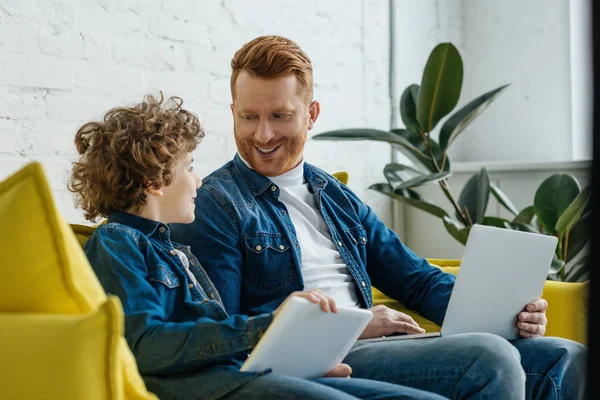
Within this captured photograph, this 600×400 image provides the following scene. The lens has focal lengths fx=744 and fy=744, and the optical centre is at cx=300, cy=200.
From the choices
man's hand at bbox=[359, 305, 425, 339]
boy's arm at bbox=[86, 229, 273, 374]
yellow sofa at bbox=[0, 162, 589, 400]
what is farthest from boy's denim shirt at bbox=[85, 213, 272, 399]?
man's hand at bbox=[359, 305, 425, 339]

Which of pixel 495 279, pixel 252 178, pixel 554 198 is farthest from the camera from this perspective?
pixel 554 198

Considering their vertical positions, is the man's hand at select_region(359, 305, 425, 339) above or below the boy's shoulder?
below

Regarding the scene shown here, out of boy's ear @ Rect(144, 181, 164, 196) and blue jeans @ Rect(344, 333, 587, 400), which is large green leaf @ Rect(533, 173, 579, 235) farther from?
boy's ear @ Rect(144, 181, 164, 196)

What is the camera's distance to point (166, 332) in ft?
3.57

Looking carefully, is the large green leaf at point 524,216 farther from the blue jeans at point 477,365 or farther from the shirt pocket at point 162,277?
the shirt pocket at point 162,277

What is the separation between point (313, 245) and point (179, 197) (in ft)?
1.46

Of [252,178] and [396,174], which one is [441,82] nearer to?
[396,174]

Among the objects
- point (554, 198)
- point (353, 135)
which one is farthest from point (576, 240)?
point (353, 135)

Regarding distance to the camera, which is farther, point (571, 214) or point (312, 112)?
point (571, 214)

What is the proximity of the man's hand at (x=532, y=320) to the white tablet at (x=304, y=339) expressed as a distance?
0.51 metres

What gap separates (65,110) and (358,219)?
87 centimetres

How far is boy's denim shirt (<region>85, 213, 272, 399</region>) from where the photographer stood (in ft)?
3.57

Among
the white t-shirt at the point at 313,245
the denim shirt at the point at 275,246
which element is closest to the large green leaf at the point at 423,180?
the denim shirt at the point at 275,246

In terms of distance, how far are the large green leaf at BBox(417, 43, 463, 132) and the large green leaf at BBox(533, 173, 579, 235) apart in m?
0.44
